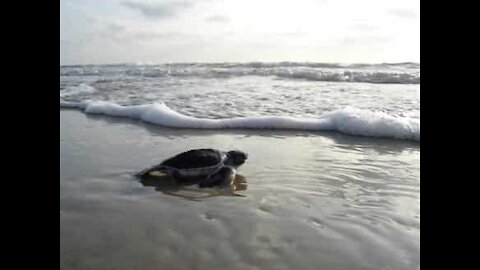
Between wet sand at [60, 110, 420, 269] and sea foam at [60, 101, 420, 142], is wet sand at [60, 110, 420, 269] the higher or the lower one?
the lower one

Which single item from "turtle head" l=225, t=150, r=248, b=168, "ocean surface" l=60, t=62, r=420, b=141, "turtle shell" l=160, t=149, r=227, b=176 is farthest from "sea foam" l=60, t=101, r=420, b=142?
"turtle shell" l=160, t=149, r=227, b=176

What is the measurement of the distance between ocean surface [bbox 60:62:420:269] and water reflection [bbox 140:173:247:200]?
10 millimetres

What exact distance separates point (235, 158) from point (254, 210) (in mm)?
1287

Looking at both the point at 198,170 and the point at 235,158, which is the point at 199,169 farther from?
the point at 235,158

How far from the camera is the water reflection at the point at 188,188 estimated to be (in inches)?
148

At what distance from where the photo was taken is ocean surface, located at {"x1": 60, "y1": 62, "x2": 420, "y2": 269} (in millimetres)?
2574

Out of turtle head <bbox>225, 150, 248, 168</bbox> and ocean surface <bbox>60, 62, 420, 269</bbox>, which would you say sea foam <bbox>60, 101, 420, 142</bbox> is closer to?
ocean surface <bbox>60, 62, 420, 269</bbox>

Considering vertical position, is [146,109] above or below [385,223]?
above

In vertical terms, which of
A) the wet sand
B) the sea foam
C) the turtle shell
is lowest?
the wet sand

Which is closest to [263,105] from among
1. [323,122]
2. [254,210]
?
[323,122]
